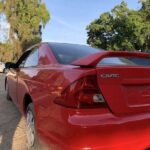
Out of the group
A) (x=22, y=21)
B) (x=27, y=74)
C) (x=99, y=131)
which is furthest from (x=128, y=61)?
(x=22, y=21)

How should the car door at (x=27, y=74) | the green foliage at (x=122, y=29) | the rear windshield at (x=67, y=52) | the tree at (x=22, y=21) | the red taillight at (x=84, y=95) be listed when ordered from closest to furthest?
1. the red taillight at (x=84, y=95)
2. the rear windshield at (x=67, y=52)
3. the car door at (x=27, y=74)
4. the tree at (x=22, y=21)
5. the green foliage at (x=122, y=29)

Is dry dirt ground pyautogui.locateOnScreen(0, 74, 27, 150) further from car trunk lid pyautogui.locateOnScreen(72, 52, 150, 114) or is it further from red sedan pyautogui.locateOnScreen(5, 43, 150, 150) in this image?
car trunk lid pyautogui.locateOnScreen(72, 52, 150, 114)

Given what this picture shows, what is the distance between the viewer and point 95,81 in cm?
317

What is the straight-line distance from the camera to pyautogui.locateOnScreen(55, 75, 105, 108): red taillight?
10.3 ft

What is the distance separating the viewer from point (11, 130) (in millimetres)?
5586

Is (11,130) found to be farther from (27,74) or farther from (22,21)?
(22,21)

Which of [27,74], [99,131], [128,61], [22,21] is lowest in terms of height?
[99,131]

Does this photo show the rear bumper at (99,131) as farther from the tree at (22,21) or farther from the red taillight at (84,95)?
the tree at (22,21)

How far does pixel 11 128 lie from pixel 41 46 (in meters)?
1.58

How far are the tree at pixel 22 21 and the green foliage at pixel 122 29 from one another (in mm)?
9309

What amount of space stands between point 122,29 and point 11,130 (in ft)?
148

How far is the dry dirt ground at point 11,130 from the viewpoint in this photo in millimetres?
4822

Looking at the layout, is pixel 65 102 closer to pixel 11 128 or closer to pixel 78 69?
pixel 78 69

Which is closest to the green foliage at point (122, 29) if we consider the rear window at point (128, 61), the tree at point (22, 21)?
the tree at point (22, 21)
